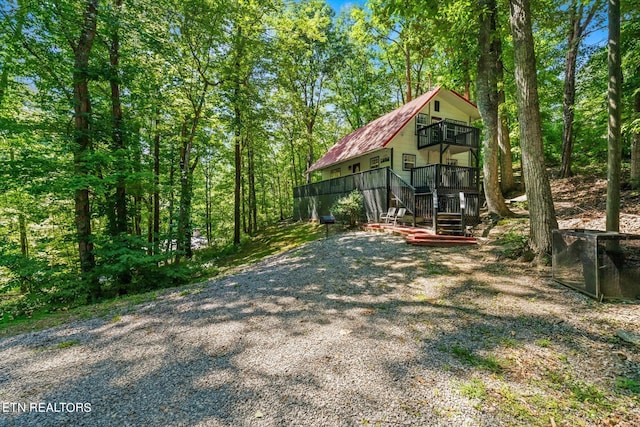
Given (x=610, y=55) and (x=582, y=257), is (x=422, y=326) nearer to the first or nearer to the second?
(x=582, y=257)

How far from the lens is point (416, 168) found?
11.3 meters

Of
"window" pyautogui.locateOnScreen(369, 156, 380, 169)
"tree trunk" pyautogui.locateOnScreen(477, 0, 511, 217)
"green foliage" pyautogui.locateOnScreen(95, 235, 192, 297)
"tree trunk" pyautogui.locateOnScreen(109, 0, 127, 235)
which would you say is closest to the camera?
"green foliage" pyautogui.locateOnScreen(95, 235, 192, 297)

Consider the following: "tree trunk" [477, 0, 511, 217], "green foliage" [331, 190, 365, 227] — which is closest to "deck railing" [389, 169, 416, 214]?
"green foliage" [331, 190, 365, 227]

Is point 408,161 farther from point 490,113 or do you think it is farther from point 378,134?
point 490,113

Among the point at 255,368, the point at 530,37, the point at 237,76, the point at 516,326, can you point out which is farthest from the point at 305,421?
the point at 237,76

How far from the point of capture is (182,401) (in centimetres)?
221

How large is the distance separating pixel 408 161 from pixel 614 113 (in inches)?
416

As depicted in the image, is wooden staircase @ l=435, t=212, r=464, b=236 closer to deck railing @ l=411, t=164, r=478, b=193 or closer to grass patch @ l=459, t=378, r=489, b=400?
deck railing @ l=411, t=164, r=478, b=193

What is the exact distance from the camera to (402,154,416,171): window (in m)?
14.4

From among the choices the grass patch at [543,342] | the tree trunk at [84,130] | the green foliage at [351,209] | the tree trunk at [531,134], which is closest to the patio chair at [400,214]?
the green foliage at [351,209]

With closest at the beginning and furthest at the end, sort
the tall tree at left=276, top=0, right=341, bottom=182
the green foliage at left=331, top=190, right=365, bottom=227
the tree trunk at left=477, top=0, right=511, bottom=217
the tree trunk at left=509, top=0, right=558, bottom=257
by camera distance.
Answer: the tree trunk at left=509, top=0, right=558, bottom=257 → the tree trunk at left=477, top=0, right=511, bottom=217 → the green foliage at left=331, top=190, right=365, bottom=227 → the tall tree at left=276, top=0, right=341, bottom=182

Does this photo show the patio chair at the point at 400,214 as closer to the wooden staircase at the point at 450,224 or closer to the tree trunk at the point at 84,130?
the wooden staircase at the point at 450,224

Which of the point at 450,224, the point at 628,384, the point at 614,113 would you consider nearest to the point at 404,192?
the point at 450,224

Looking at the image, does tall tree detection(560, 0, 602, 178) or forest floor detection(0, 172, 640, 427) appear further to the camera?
tall tree detection(560, 0, 602, 178)
